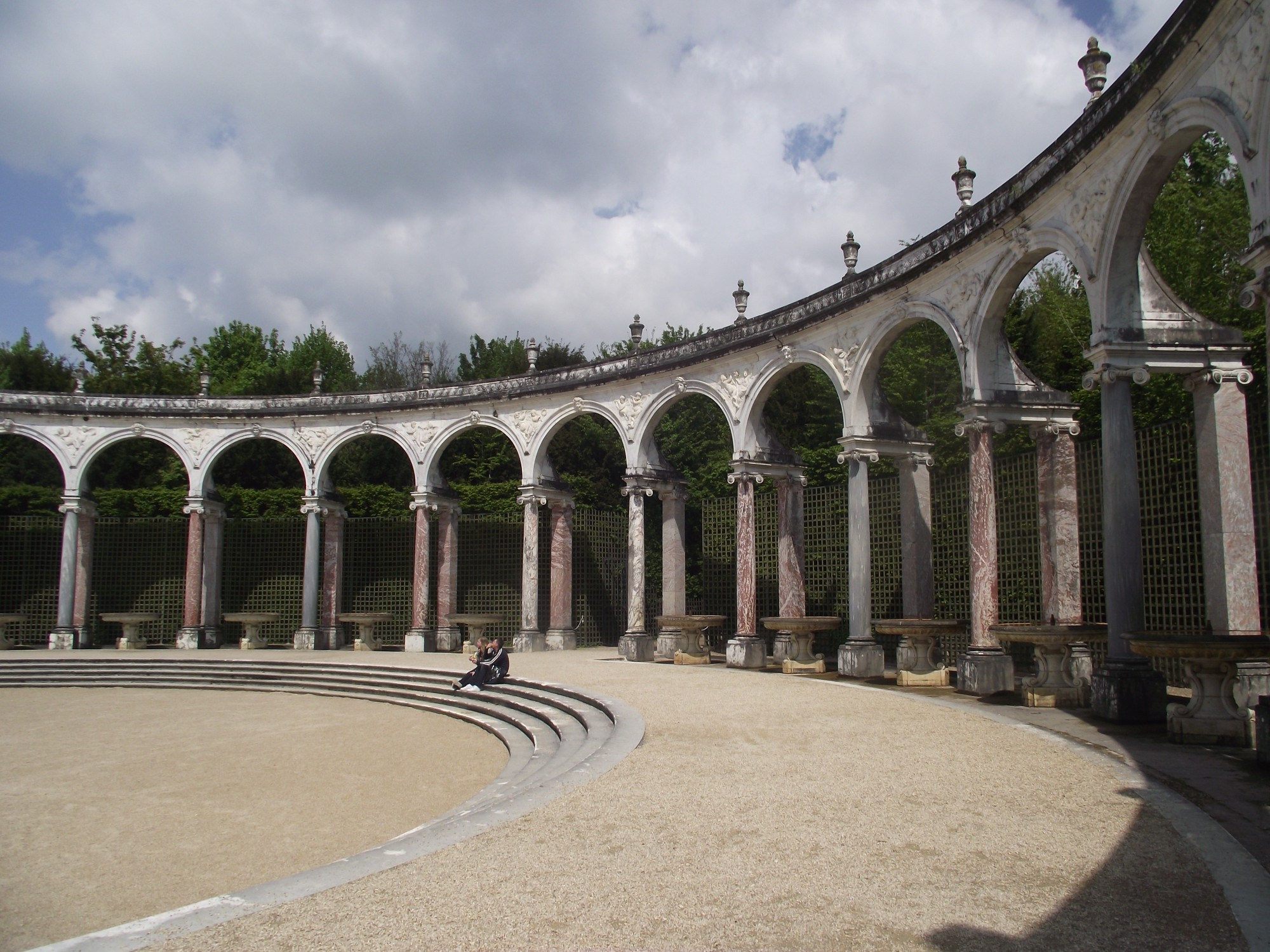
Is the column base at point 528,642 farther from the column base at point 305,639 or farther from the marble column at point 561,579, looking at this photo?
the column base at point 305,639

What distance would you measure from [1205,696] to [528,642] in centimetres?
1562

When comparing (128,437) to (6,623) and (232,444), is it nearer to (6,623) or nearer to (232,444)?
(232,444)

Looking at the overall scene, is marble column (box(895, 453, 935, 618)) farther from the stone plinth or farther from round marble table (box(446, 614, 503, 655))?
round marble table (box(446, 614, 503, 655))

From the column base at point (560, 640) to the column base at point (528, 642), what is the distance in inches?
8.0

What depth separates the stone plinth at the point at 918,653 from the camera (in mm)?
13125

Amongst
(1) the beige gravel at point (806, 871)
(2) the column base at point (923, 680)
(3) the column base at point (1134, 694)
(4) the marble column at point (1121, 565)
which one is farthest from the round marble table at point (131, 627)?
(3) the column base at point (1134, 694)

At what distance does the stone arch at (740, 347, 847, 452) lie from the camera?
16.6 meters

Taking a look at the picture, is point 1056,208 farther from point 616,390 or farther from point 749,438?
point 616,390

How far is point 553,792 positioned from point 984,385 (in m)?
8.92

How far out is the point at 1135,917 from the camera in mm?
3986

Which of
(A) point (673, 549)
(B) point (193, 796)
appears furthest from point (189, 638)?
(B) point (193, 796)

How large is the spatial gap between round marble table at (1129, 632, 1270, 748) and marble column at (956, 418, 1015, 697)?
153 inches

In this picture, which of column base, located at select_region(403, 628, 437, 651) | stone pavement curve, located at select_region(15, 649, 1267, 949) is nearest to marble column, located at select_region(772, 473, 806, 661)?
stone pavement curve, located at select_region(15, 649, 1267, 949)

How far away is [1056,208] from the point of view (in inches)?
439
